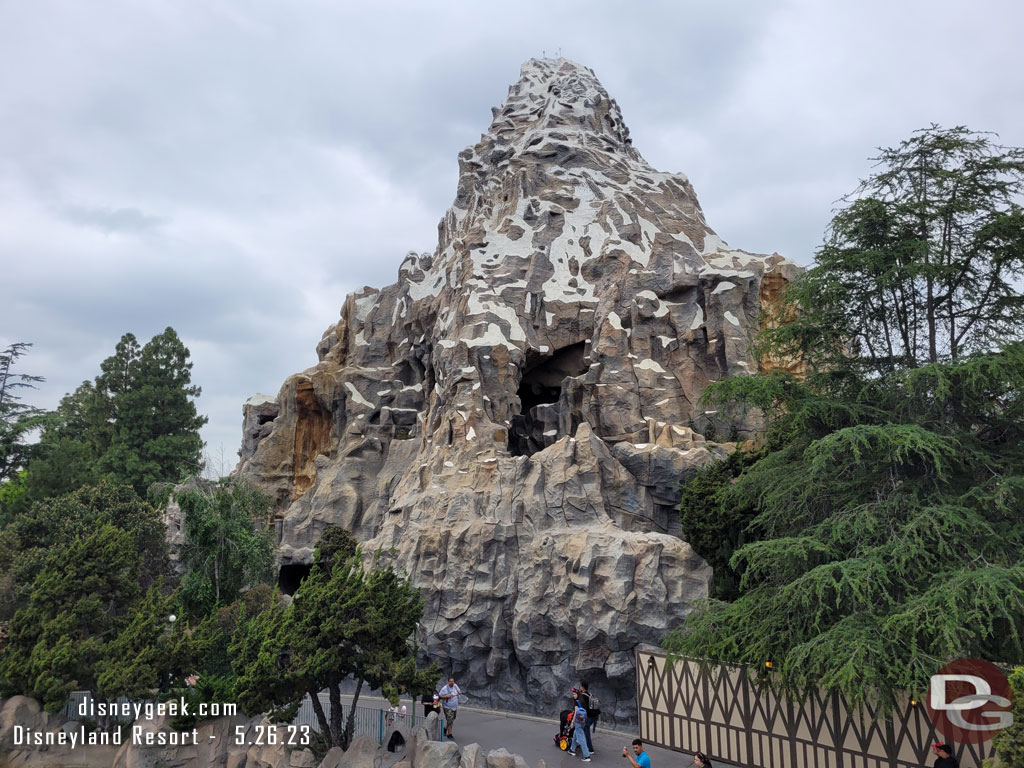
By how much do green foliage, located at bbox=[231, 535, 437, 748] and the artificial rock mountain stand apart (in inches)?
246

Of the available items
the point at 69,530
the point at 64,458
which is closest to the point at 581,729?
the point at 69,530

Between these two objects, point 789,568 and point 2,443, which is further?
point 2,443

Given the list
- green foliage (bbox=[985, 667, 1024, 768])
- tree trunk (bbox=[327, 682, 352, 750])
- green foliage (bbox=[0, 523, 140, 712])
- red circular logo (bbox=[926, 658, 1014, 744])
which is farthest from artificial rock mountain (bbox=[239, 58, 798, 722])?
green foliage (bbox=[985, 667, 1024, 768])

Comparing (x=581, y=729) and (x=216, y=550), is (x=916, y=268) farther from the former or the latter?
(x=216, y=550)

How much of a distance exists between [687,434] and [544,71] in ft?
95.7

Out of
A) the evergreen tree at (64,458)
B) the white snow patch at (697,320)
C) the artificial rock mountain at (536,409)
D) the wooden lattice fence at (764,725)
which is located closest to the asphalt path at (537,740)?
the wooden lattice fence at (764,725)

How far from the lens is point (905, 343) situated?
13719 millimetres

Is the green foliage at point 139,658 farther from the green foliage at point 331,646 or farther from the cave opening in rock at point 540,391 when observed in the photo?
the cave opening in rock at point 540,391

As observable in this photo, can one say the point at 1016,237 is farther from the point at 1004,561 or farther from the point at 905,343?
the point at 1004,561

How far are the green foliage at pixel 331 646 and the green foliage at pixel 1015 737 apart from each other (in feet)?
31.0

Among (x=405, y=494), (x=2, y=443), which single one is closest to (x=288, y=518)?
(x=405, y=494)

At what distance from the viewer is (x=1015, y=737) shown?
8.64 metres

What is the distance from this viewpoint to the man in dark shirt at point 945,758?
9750 millimetres

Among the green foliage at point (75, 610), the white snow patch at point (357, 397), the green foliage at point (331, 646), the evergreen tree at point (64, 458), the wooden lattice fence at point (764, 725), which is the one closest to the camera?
the wooden lattice fence at point (764, 725)
